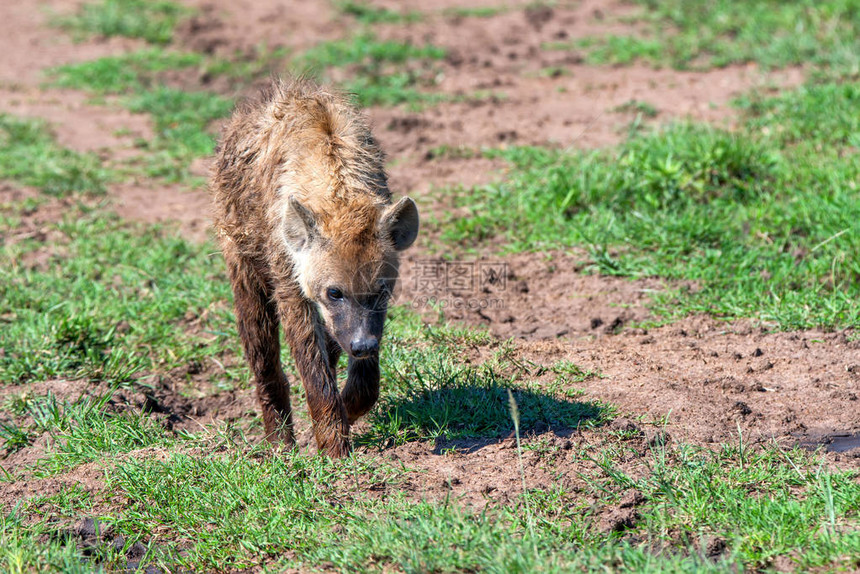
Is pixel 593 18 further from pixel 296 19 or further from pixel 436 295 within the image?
pixel 436 295

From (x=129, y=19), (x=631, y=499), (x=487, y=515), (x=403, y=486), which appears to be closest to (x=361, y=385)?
(x=403, y=486)

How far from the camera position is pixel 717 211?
6398mm

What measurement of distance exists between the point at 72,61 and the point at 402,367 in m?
6.80

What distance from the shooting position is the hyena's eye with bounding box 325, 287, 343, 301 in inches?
159

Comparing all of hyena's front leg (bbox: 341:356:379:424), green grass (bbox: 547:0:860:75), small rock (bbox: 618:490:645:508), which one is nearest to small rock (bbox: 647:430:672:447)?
small rock (bbox: 618:490:645:508)

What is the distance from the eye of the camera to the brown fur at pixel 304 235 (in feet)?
13.3

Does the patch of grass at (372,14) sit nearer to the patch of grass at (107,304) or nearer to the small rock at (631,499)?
the patch of grass at (107,304)

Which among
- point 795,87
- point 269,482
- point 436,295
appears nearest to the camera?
point 269,482

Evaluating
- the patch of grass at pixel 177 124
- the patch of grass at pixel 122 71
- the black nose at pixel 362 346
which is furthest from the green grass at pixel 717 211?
the patch of grass at pixel 122 71

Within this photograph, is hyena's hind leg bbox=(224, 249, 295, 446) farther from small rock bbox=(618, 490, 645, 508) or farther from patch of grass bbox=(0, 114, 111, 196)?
patch of grass bbox=(0, 114, 111, 196)

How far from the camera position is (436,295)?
19.5ft

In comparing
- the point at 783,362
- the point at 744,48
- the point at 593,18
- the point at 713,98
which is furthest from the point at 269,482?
the point at 593,18

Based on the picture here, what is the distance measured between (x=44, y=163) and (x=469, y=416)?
5.06 m

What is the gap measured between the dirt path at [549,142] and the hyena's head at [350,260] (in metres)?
1.35
